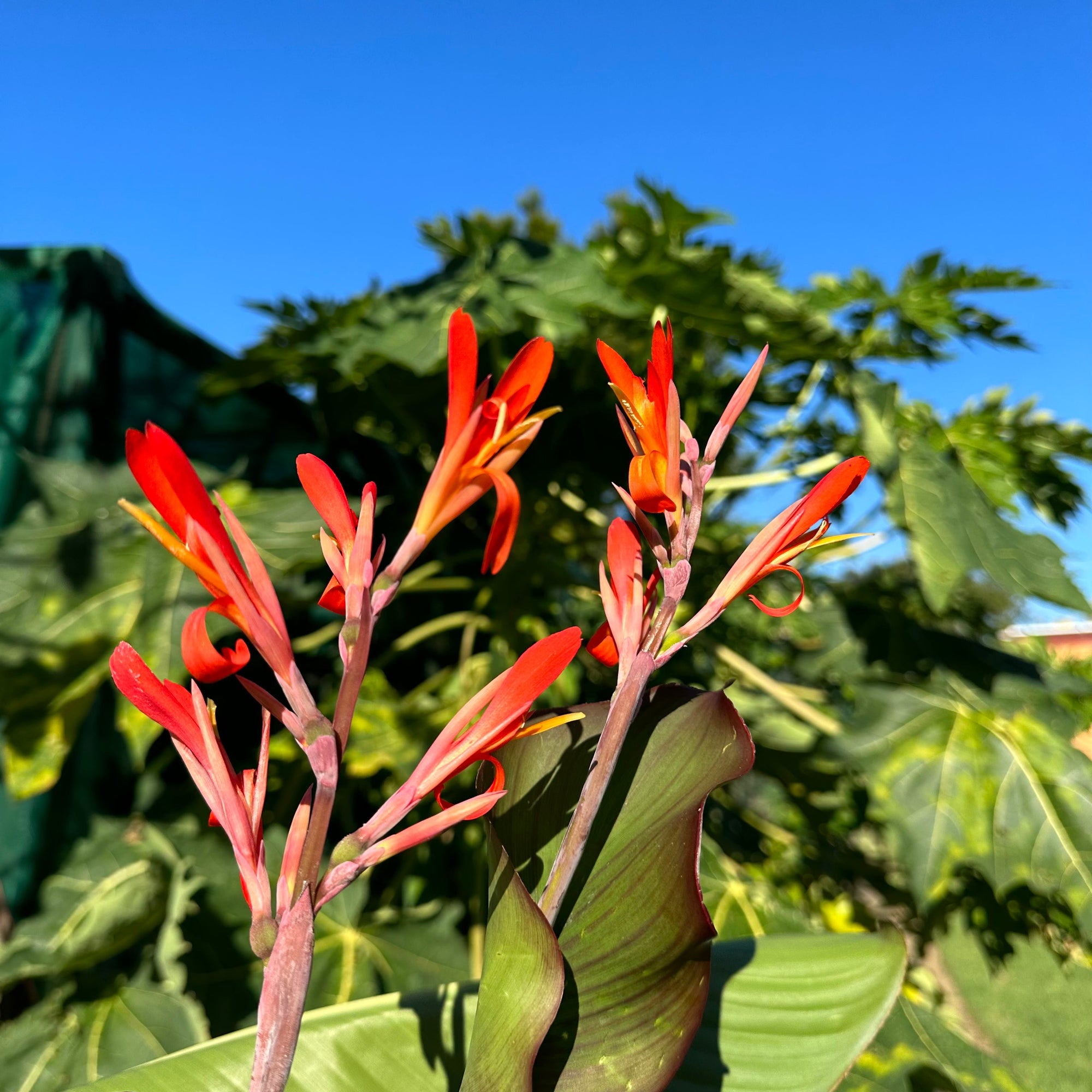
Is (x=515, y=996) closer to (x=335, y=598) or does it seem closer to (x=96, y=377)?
(x=335, y=598)

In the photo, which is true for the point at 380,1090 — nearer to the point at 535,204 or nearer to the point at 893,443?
the point at 893,443

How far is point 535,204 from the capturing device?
5.07m

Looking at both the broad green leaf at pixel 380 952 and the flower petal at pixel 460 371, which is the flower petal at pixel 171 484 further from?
the broad green leaf at pixel 380 952

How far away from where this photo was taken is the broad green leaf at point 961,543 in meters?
0.92

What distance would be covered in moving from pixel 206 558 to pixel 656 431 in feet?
0.40

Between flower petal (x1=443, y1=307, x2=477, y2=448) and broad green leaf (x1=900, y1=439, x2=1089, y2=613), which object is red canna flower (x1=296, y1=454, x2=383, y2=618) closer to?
flower petal (x1=443, y1=307, x2=477, y2=448)

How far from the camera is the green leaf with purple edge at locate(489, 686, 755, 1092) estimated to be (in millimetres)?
231

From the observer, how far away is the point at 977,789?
3.02 feet

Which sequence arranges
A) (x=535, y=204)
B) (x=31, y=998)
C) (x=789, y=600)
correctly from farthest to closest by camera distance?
(x=535, y=204), (x=789, y=600), (x=31, y=998)

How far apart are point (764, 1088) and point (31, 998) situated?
1.03 meters

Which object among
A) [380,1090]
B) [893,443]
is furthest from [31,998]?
[893,443]

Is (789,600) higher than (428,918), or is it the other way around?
(789,600)

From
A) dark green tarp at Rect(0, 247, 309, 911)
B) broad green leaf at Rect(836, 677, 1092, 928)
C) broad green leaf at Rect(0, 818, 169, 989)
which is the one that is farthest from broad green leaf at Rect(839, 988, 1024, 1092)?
dark green tarp at Rect(0, 247, 309, 911)

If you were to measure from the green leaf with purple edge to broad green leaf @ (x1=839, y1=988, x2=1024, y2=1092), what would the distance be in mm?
328
